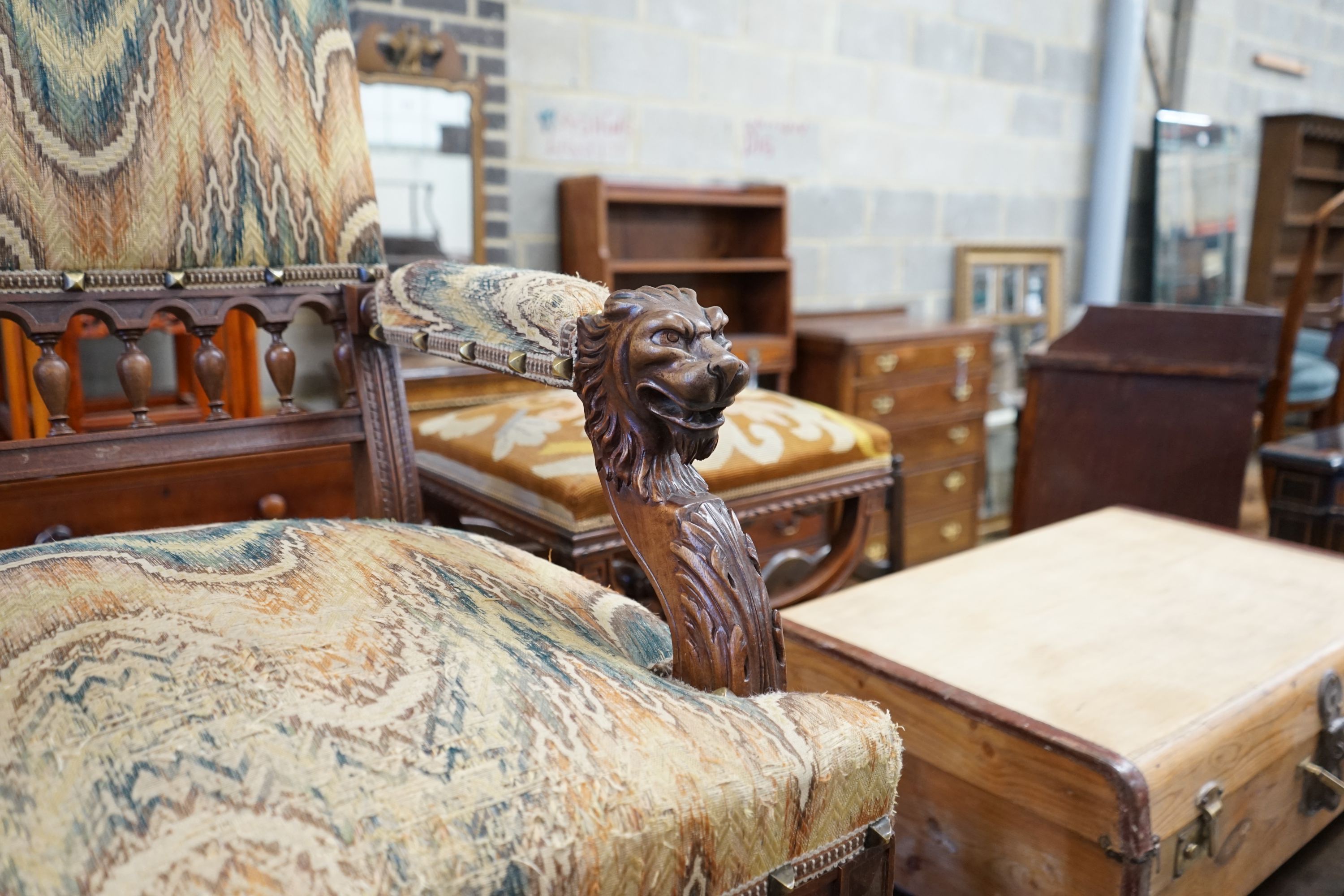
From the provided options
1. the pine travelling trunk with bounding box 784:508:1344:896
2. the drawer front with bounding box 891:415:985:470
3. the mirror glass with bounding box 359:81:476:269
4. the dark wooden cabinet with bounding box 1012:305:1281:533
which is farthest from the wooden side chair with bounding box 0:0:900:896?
the drawer front with bounding box 891:415:985:470

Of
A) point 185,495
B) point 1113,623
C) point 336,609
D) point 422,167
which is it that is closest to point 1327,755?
point 1113,623

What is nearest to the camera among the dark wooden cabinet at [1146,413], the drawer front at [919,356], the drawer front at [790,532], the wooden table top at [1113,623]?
the wooden table top at [1113,623]

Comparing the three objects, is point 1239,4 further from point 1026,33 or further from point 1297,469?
point 1297,469

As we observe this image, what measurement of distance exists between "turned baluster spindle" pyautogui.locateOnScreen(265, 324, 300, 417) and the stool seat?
0.39 m

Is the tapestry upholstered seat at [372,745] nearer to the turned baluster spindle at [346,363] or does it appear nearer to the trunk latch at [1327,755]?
the turned baluster spindle at [346,363]

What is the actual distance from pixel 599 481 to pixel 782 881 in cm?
68

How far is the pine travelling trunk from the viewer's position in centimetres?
77

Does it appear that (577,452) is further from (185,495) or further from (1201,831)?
(1201,831)

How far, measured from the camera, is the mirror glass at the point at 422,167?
2051 mm

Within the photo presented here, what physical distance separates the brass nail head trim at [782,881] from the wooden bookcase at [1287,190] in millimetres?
4669

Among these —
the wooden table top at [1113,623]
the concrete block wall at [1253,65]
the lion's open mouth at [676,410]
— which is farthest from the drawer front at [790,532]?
the concrete block wall at [1253,65]

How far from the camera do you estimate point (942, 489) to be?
277cm

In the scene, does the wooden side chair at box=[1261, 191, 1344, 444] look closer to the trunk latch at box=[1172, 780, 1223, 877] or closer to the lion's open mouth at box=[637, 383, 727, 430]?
the trunk latch at box=[1172, 780, 1223, 877]

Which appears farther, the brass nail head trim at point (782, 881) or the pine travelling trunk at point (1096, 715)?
the pine travelling trunk at point (1096, 715)
